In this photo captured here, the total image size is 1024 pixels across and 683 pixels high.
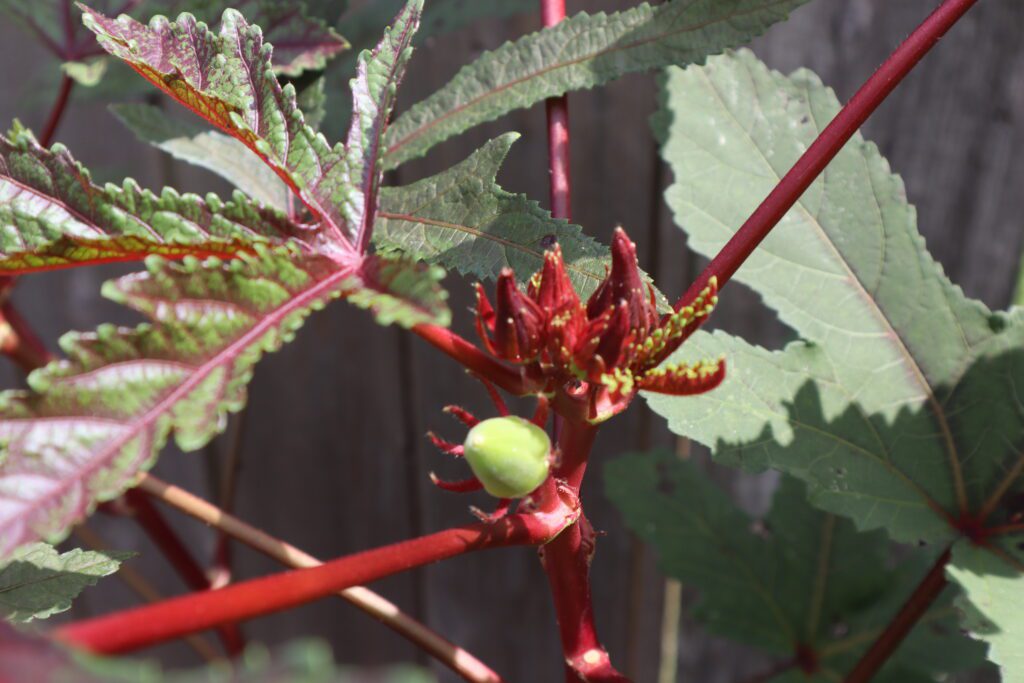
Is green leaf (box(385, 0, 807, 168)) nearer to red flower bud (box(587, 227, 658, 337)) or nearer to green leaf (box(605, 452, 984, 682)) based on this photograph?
red flower bud (box(587, 227, 658, 337))

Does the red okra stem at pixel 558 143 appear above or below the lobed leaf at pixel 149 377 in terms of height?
above

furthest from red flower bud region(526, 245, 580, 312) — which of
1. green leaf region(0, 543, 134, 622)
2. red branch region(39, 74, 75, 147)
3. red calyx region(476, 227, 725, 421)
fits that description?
red branch region(39, 74, 75, 147)

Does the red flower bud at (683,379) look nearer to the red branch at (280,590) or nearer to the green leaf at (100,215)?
the red branch at (280,590)

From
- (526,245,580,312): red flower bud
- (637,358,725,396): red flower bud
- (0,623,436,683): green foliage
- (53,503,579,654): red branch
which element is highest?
(526,245,580,312): red flower bud

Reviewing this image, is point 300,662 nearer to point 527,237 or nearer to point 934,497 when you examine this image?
point 527,237

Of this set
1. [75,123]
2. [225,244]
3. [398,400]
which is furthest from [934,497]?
[75,123]

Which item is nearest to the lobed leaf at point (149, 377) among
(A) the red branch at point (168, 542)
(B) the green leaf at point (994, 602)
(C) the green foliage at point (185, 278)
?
(C) the green foliage at point (185, 278)
